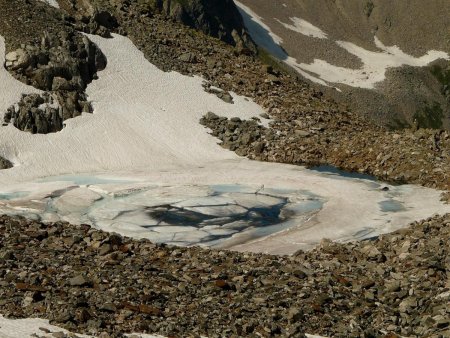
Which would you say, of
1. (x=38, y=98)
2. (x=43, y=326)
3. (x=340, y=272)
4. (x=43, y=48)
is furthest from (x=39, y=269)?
(x=43, y=48)

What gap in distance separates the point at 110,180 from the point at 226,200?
791 cm

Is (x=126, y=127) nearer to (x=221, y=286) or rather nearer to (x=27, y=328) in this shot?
(x=221, y=286)

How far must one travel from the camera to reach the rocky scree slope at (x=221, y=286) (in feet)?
74.0

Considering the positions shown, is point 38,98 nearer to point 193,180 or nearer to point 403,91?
point 193,180

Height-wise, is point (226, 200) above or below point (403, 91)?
below

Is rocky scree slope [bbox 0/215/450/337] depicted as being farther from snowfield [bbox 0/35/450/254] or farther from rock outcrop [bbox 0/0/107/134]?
rock outcrop [bbox 0/0/107/134]

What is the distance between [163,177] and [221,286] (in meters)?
18.5

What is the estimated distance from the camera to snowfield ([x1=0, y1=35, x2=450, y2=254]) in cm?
3606

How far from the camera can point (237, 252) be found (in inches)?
1239

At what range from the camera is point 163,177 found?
43.7m

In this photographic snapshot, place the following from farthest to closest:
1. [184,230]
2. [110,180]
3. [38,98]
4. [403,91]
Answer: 1. [403,91]
2. [38,98]
3. [110,180]
4. [184,230]

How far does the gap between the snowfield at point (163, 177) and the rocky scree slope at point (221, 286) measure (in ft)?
11.5

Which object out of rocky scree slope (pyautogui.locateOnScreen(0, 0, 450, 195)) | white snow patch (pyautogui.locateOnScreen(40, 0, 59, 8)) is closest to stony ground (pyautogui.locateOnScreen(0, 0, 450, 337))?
rocky scree slope (pyautogui.locateOnScreen(0, 0, 450, 195))

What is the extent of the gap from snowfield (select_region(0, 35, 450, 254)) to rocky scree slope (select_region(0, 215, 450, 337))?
3.51 metres
